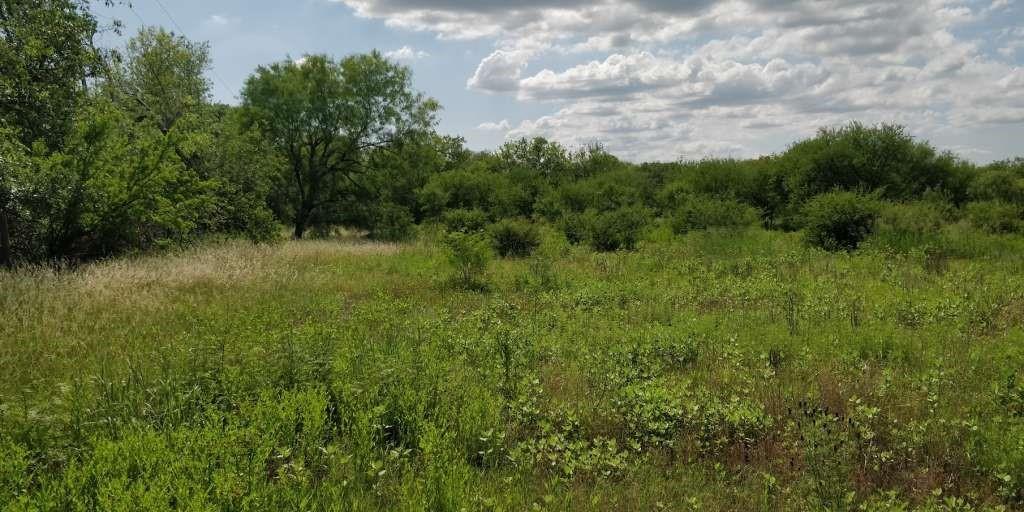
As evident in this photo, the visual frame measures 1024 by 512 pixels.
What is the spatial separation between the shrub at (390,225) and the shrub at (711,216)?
1472cm

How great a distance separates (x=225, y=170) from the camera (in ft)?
67.8

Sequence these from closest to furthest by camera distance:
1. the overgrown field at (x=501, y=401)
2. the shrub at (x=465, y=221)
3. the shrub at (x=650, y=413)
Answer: the overgrown field at (x=501, y=401), the shrub at (x=650, y=413), the shrub at (x=465, y=221)

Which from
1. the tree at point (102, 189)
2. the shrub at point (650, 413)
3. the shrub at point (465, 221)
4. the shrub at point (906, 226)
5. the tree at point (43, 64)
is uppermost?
the tree at point (43, 64)

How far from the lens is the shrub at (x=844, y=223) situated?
1931 centimetres

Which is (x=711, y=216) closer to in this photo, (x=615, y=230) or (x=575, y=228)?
(x=615, y=230)

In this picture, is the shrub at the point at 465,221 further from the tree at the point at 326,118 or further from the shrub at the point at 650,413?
the shrub at the point at 650,413

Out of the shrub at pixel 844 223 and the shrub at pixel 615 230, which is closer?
the shrub at pixel 844 223

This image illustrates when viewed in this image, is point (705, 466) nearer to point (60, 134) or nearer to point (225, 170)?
point (60, 134)

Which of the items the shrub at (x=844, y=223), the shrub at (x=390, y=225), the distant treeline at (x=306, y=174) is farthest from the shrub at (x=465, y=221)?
the shrub at (x=844, y=223)

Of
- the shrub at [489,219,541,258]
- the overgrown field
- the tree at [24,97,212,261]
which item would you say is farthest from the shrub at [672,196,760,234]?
the tree at [24,97,212,261]

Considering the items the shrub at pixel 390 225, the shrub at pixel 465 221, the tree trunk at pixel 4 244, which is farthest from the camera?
the shrub at pixel 390 225

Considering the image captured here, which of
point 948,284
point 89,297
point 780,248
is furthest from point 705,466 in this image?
point 780,248

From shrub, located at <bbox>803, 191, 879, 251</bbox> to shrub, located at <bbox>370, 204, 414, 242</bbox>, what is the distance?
2008 cm

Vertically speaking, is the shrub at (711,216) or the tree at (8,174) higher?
the tree at (8,174)
